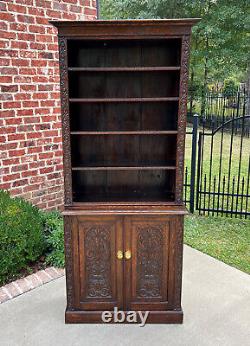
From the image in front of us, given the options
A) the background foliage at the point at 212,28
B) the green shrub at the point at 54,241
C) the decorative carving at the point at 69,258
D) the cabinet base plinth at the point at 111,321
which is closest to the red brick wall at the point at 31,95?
the green shrub at the point at 54,241

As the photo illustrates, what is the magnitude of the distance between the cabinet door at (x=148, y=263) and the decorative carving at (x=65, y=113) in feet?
1.38

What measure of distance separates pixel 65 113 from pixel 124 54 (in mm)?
623

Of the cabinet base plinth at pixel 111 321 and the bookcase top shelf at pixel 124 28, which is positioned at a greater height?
the bookcase top shelf at pixel 124 28

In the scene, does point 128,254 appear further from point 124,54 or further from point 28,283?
point 124,54

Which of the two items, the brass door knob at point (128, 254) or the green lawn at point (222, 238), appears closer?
the brass door knob at point (128, 254)

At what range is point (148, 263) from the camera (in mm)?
2229

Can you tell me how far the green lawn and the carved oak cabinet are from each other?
3.73 ft

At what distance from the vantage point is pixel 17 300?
248 cm

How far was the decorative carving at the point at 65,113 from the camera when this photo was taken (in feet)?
6.34

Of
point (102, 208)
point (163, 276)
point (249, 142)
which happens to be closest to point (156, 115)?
point (102, 208)

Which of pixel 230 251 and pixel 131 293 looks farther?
pixel 230 251

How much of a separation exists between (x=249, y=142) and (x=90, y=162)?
6.85m

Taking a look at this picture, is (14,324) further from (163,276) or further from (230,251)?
(230,251)

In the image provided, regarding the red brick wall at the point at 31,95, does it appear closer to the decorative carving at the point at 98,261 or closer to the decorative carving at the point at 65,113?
the decorative carving at the point at 65,113
